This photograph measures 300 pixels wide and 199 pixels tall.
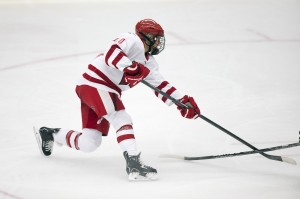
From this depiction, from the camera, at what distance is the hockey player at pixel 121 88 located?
4164mm

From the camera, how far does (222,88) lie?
5.86m

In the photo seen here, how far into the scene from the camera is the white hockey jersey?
414cm

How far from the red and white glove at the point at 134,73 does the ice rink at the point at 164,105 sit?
530mm

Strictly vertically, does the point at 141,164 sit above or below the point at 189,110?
below

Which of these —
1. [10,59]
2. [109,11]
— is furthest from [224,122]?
[109,11]

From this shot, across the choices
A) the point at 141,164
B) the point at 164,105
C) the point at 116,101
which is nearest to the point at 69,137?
the point at 116,101

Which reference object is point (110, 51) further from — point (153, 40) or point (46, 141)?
point (46, 141)

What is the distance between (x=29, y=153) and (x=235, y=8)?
13.4 feet

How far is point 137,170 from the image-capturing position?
4172 mm

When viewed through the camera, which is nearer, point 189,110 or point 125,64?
point 125,64

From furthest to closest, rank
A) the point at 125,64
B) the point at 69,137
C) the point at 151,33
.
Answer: the point at 69,137, the point at 151,33, the point at 125,64

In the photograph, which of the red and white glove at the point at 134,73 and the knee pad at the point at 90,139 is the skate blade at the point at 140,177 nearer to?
the knee pad at the point at 90,139

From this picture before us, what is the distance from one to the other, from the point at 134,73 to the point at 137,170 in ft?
1.66

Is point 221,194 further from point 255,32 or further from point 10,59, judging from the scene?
point 255,32
